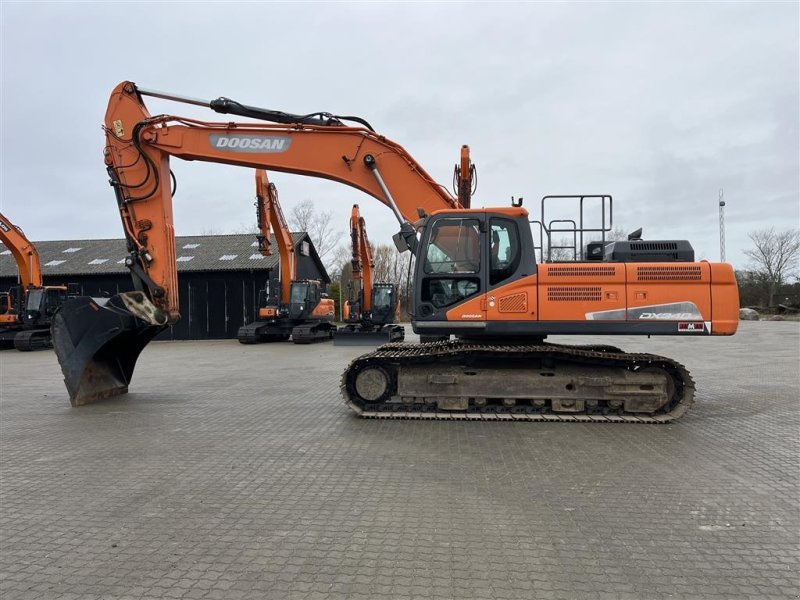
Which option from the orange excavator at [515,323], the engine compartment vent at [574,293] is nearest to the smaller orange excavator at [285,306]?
the orange excavator at [515,323]

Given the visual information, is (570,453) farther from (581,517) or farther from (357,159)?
(357,159)

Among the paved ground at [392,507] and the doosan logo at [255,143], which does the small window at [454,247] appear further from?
the doosan logo at [255,143]

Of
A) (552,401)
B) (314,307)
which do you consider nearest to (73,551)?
(552,401)

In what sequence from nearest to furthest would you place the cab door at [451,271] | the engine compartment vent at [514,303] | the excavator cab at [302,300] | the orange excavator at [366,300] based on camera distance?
the engine compartment vent at [514,303]
the cab door at [451,271]
the excavator cab at [302,300]
the orange excavator at [366,300]

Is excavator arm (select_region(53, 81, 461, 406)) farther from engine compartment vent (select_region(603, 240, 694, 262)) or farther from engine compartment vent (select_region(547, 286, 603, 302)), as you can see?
engine compartment vent (select_region(603, 240, 694, 262))

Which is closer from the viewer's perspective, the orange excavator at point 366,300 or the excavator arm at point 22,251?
the excavator arm at point 22,251

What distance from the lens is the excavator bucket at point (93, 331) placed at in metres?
7.88

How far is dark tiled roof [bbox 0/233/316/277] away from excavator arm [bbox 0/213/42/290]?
239 inches

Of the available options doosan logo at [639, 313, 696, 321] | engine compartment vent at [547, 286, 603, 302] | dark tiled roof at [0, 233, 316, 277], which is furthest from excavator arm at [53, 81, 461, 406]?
dark tiled roof at [0, 233, 316, 277]

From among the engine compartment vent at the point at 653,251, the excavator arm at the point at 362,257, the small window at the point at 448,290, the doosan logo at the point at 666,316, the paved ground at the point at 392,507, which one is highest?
the excavator arm at the point at 362,257

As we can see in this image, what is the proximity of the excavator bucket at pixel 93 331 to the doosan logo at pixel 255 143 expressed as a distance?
2.77 meters

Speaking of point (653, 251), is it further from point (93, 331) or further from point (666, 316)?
point (93, 331)

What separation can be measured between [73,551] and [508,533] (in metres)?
2.84

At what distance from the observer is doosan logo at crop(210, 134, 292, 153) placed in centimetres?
827
